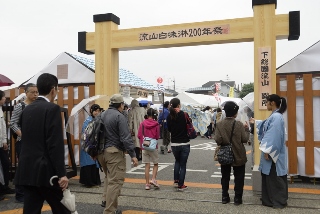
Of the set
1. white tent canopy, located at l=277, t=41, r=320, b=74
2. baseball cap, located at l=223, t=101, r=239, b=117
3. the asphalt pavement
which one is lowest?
the asphalt pavement

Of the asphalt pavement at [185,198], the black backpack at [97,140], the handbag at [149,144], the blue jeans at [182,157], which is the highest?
the black backpack at [97,140]

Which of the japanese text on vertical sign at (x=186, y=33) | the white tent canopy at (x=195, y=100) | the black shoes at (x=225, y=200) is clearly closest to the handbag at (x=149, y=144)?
the black shoes at (x=225, y=200)

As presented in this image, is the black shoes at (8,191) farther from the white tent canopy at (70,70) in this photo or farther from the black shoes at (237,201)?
the black shoes at (237,201)

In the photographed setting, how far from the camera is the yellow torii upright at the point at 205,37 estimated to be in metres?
6.07

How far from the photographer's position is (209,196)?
18.7ft

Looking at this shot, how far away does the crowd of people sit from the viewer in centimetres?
292

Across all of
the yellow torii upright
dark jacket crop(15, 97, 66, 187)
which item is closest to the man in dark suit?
dark jacket crop(15, 97, 66, 187)

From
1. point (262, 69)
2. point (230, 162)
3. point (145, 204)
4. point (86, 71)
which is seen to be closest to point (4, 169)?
point (145, 204)

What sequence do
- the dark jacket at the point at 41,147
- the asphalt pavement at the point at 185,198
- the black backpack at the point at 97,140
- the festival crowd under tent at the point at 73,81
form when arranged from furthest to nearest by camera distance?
the festival crowd under tent at the point at 73,81 → the asphalt pavement at the point at 185,198 → the black backpack at the point at 97,140 → the dark jacket at the point at 41,147

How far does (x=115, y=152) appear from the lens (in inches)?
174

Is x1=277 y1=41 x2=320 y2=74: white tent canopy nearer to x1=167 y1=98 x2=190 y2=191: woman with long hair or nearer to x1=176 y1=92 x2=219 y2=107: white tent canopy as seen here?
x1=167 y1=98 x2=190 y2=191: woman with long hair

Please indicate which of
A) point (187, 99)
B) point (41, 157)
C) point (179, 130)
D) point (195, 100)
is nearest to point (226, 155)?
point (179, 130)

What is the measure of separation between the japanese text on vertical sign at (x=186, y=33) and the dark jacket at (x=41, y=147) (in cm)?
432

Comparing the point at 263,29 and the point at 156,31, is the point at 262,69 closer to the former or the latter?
the point at 263,29
